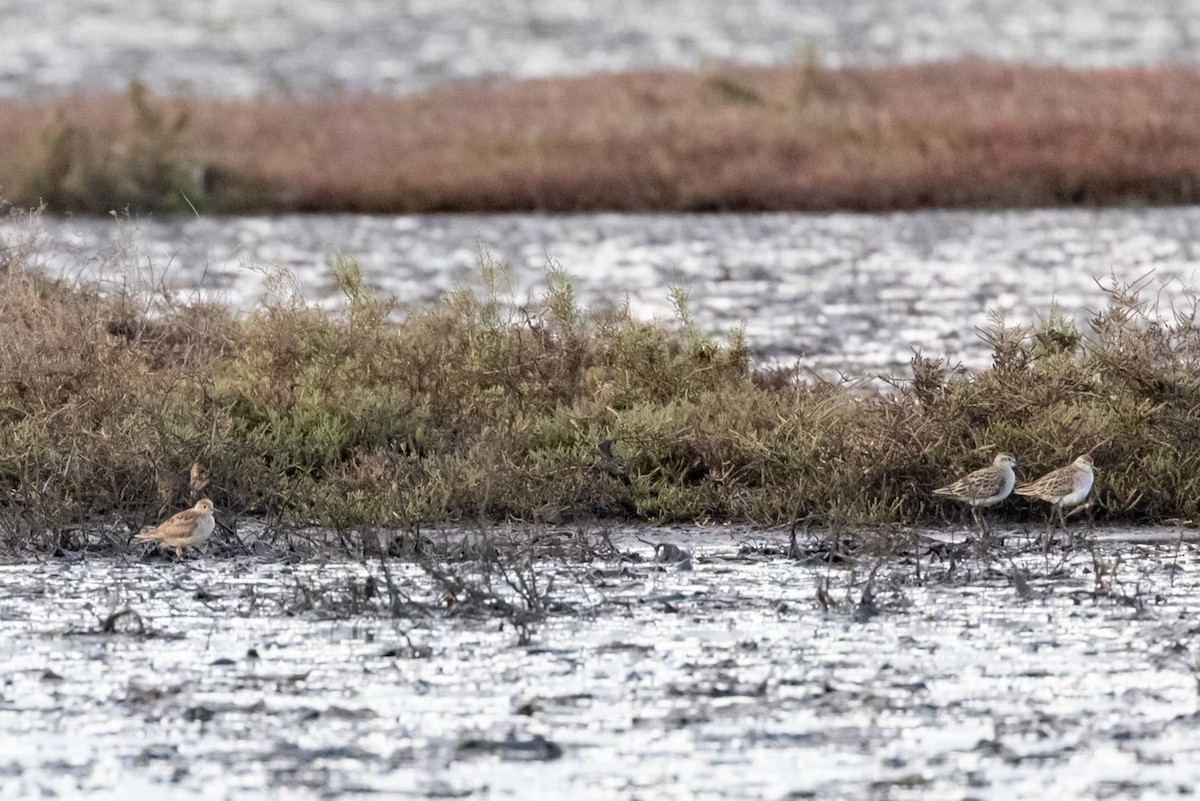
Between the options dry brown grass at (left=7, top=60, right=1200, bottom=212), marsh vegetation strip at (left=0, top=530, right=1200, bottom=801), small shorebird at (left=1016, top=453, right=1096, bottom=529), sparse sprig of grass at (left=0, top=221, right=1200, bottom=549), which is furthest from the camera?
dry brown grass at (left=7, top=60, right=1200, bottom=212)

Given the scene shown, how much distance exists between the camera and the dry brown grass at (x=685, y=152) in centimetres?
3045

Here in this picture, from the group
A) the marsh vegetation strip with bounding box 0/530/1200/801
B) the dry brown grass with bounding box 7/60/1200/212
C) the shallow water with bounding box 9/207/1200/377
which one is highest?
the dry brown grass with bounding box 7/60/1200/212

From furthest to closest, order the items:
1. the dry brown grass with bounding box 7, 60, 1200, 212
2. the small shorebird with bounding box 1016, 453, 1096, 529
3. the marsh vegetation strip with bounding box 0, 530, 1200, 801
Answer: the dry brown grass with bounding box 7, 60, 1200, 212 < the small shorebird with bounding box 1016, 453, 1096, 529 < the marsh vegetation strip with bounding box 0, 530, 1200, 801

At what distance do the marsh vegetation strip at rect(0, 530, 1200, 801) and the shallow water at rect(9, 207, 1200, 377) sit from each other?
565 centimetres

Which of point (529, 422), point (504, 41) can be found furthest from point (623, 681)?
point (504, 41)

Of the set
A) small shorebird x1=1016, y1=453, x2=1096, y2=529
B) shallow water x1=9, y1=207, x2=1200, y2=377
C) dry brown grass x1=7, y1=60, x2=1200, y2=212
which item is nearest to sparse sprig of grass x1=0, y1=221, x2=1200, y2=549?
small shorebird x1=1016, y1=453, x2=1096, y2=529

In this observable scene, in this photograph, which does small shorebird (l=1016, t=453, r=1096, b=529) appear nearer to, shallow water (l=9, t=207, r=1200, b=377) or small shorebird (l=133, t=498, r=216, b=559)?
small shorebird (l=133, t=498, r=216, b=559)

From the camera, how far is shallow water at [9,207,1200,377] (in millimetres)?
19297

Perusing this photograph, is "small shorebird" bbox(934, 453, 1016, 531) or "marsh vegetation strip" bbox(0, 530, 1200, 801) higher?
"small shorebird" bbox(934, 453, 1016, 531)

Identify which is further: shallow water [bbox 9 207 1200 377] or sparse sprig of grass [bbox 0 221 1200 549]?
shallow water [bbox 9 207 1200 377]

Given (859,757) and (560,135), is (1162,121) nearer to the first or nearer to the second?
(560,135)

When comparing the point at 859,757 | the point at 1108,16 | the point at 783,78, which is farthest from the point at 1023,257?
the point at 1108,16

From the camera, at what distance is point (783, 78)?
37.5 meters

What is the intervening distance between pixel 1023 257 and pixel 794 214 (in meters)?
5.77
